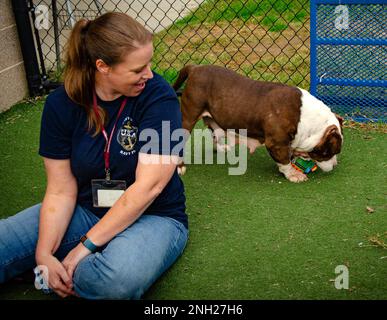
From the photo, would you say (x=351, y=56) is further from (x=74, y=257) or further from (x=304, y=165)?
(x=74, y=257)

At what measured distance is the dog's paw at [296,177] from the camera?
4.26 metres

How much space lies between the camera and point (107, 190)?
10.1 ft

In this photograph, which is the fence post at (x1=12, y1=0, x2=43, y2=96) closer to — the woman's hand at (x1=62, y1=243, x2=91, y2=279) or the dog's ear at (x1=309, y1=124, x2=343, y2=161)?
the dog's ear at (x1=309, y1=124, x2=343, y2=161)

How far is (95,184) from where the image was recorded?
3109mm

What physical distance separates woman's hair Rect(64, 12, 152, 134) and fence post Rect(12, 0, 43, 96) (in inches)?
118

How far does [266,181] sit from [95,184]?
152 cm

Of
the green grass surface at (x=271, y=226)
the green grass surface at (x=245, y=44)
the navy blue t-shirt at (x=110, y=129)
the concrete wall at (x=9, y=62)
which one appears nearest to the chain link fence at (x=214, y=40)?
the green grass surface at (x=245, y=44)

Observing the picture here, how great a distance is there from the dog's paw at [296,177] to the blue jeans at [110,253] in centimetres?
118

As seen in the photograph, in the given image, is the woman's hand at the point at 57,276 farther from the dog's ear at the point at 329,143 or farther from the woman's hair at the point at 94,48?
the dog's ear at the point at 329,143

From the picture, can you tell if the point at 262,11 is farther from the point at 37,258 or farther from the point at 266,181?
the point at 37,258

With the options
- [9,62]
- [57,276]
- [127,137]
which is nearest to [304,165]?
[127,137]

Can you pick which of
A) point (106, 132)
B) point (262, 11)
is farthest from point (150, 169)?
point (262, 11)

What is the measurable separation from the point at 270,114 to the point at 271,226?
32.1 inches

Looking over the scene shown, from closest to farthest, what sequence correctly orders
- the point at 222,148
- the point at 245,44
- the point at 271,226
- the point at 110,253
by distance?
the point at 110,253
the point at 271,226
the point at 222,148
the point at 245,44
